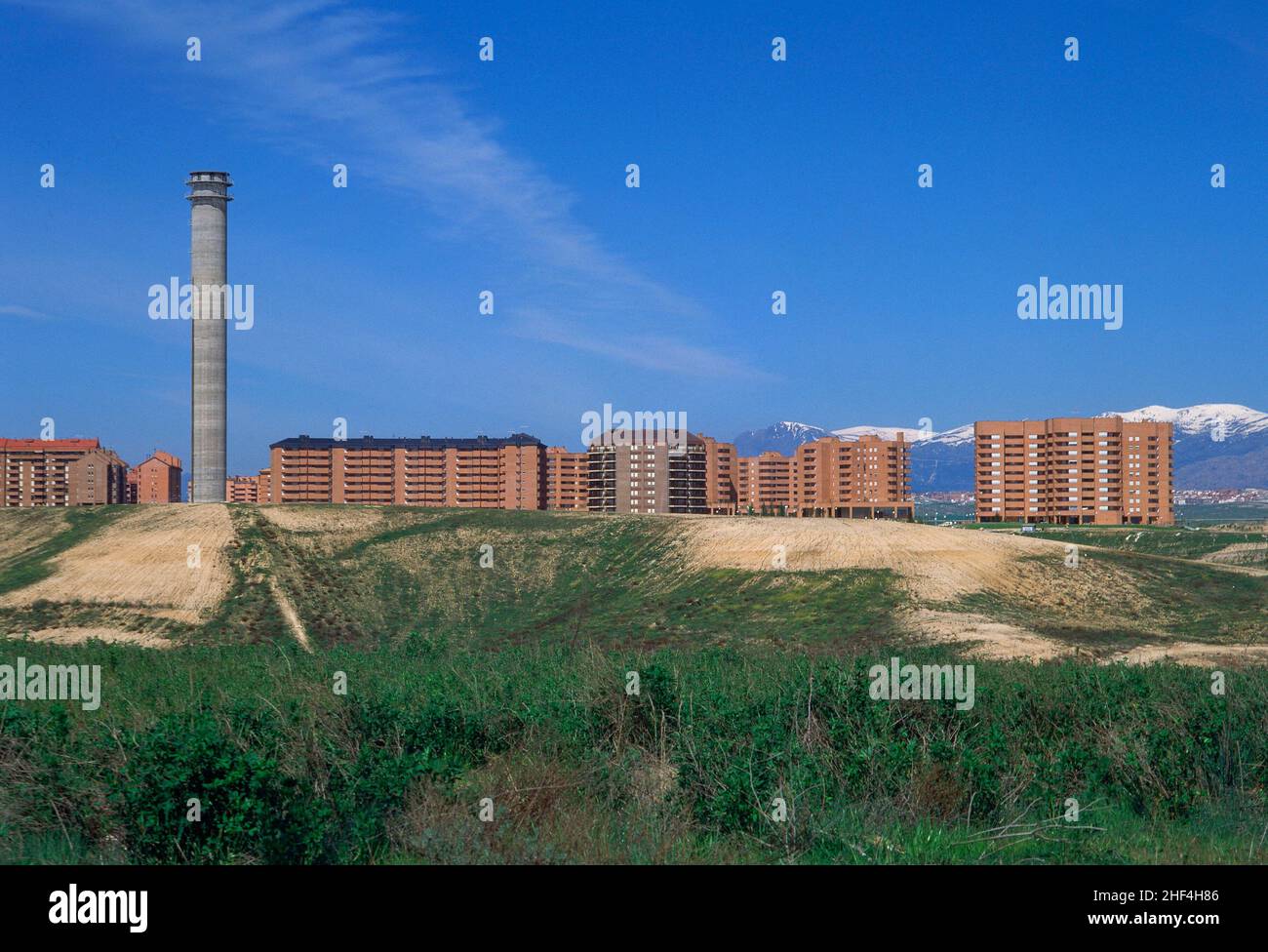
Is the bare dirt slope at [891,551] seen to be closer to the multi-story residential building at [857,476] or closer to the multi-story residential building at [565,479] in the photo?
the multi-story residential building at [565,479]

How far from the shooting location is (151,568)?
247 ft

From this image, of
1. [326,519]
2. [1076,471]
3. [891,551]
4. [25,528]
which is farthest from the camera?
[1076,471]

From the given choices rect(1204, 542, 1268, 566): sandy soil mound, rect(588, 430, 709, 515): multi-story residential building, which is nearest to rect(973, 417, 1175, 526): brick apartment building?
rect(588, 430, 709, 515): multi-story residential building

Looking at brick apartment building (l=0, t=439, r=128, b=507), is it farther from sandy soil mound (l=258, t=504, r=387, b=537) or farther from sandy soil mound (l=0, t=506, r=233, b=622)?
sandy soil mound (l=0, t=506, r=233, b=622)

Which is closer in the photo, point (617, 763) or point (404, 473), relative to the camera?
point (617, 763)

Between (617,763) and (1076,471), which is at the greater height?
(1076,471)

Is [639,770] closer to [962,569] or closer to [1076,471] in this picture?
[962,569]

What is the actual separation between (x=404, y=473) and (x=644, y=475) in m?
48.2

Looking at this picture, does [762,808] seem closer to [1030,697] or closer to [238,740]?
[238,740]

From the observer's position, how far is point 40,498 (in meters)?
191

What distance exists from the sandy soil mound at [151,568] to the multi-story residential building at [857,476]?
12572 centimetres

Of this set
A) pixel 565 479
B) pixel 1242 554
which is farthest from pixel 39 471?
pixel 1242 554

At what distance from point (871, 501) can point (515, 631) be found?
13787cm
